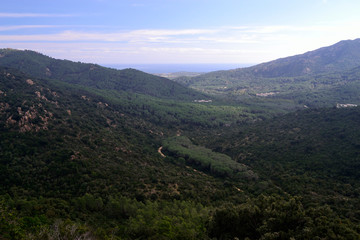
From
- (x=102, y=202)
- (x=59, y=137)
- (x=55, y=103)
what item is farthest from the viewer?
(x=55, y=103)

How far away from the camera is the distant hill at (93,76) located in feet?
509

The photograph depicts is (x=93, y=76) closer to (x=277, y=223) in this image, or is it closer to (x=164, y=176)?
(x=164, y=176)

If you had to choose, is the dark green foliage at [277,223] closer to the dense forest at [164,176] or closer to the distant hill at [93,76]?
the dense forest at [164,176]

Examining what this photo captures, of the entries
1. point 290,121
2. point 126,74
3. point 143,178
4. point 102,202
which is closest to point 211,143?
point 290,121

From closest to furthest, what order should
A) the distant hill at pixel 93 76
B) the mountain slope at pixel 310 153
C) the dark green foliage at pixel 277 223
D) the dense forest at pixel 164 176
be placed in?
the dark green foliage at pixel 277 223 < the dense forest at pixel 164 176 < the mountain slope at pixel 310 153 < the distant hill at pixel 93 76

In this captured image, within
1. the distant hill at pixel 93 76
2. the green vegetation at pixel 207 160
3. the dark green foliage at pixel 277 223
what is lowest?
the green vegetation at pixel 207 160

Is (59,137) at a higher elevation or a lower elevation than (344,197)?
higher

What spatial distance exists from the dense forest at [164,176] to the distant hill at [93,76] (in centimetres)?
6678

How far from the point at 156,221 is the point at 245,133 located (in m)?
63.8

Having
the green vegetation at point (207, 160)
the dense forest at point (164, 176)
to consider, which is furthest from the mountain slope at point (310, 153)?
the green vegetation at point (207, 160)

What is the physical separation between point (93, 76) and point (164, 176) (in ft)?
472

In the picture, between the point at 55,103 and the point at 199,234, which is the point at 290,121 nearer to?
the point at 199,234

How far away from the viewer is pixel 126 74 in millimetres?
183125

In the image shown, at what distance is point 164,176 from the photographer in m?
47.3
